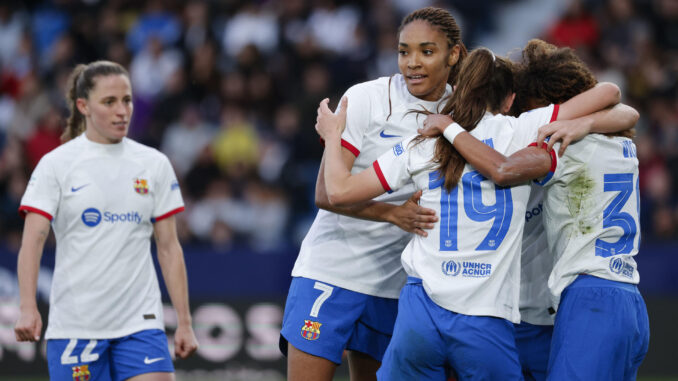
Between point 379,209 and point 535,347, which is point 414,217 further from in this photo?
point 535,347

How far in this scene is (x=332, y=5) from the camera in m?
13.4

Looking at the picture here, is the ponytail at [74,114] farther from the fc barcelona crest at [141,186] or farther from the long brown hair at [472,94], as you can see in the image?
the long brown hair at [472,94]

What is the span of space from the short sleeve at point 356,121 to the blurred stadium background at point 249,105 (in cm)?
514

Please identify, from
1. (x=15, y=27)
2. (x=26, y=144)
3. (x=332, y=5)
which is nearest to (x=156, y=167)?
(x=26, y=144)

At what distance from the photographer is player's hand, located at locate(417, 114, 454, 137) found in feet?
14.0

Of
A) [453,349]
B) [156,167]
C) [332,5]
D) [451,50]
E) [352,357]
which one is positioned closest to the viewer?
[453,349]

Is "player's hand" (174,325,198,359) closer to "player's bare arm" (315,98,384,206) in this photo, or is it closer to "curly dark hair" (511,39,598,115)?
"player's bare arm" (315,98,384,206)

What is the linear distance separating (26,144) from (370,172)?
876cm

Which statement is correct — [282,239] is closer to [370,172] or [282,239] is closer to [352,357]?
[352,357]

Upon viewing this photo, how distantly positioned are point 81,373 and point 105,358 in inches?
6.7

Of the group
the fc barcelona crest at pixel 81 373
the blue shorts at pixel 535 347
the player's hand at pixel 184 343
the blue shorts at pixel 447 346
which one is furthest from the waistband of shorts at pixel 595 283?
the fc barcelona crest at pixel 81 373

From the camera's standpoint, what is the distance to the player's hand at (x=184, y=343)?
5.47 metres

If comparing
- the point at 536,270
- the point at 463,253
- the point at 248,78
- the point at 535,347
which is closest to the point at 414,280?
the point at 463,253

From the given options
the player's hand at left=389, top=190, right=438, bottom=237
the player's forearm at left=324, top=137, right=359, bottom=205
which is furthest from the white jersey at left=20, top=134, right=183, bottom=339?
Result: the player's hand at left=389, top=190, right=438, bottom=237
